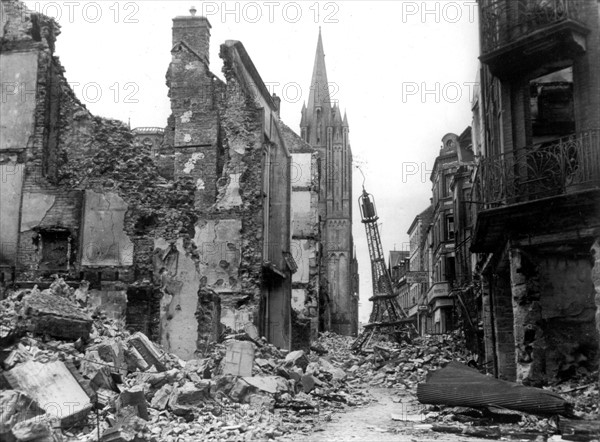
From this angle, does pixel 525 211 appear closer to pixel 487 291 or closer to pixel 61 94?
pixel 487 291

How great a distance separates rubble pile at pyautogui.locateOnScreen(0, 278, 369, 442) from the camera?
8.17 metres

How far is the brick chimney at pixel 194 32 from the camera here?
74.2 feet

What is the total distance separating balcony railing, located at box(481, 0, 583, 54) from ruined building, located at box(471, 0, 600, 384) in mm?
22

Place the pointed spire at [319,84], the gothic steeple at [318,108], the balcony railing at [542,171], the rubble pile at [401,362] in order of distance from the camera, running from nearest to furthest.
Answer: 1. the balcony railing at [542,171]
2. the rubble pile at [401,362]
3. the gothic steeple at [318,108]
4. the pointed spire at [319,84]

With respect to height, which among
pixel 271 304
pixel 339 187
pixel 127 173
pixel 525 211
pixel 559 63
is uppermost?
pixel 339 187

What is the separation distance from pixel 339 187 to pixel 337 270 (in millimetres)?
16237

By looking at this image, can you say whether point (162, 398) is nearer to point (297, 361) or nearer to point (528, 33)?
point (297, 361)

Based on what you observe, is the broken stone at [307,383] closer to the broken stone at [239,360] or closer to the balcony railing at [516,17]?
the broken stone at [239,360]

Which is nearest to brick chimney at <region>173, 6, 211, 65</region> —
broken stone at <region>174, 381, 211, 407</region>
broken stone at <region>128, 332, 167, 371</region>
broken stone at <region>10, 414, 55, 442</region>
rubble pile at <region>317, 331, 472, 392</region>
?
rubble pile at <region>317, 331, 472, 392</region>

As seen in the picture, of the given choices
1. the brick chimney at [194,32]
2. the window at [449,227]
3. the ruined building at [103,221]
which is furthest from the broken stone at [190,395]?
the window at [449,227]

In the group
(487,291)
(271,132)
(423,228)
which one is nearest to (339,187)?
(423,228)

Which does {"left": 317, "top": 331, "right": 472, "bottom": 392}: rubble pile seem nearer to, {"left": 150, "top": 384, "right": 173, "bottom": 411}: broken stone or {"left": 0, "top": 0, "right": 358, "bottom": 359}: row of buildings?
{"left": 0, "top": 0, "right": 358, "bottom": 359}: row of buildings

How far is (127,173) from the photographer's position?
16.8 metres

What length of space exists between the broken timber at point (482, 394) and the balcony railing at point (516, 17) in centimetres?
618
